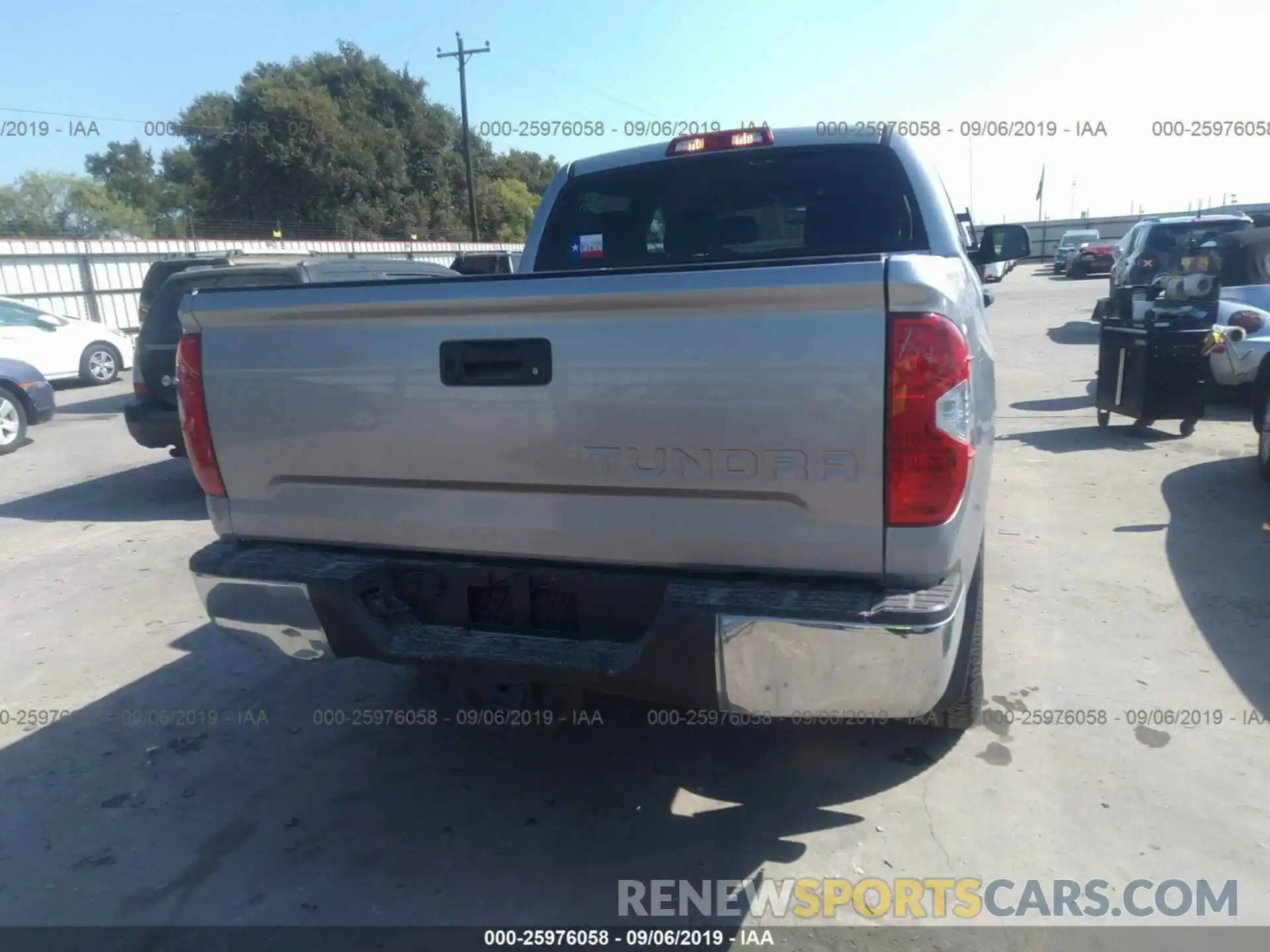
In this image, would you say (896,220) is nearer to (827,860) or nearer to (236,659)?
(827,860)

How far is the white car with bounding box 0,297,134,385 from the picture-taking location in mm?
13695

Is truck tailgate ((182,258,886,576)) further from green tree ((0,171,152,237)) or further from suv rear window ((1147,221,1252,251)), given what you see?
green tree ((0,171,152,237))

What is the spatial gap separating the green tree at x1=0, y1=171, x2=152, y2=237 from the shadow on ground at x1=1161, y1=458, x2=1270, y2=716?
56213mm

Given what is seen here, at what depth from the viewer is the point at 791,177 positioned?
13.0ft

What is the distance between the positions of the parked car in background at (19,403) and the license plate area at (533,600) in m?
9.29

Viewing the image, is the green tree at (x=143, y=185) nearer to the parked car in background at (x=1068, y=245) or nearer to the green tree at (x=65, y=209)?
the green tree at (x=65, y=209)

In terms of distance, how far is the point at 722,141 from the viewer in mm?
4000

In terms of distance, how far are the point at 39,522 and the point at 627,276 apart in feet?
22.2

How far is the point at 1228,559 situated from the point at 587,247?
4.00 m

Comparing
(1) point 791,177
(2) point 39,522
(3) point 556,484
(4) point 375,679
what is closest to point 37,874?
(4) point 375,679

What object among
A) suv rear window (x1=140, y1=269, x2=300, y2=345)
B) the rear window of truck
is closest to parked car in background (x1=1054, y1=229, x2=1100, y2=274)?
suv rear window (x1=140, y1=269, x2=300, y2=345)

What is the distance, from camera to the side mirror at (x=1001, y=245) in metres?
5.11

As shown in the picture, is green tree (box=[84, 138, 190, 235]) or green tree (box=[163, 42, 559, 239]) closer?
green tree (box=[163, 42, 559, 239])

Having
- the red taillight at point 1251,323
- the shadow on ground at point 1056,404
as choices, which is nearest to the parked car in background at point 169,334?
the shadow on ground at point 1056,404
